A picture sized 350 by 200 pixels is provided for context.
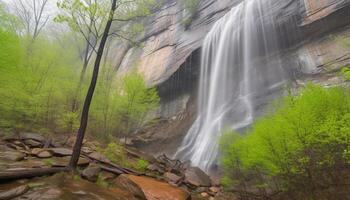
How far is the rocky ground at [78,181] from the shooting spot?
16.8 ft

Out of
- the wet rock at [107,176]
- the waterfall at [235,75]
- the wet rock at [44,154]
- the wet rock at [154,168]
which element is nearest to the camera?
A: the wet rock at [107,176]

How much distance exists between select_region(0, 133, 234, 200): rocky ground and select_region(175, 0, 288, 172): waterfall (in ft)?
15.9

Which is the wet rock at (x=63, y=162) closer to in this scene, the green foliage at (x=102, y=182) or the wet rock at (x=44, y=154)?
the wet rock at (x=44, y=154)

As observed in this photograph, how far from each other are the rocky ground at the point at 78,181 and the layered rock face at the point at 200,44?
998 centimetres

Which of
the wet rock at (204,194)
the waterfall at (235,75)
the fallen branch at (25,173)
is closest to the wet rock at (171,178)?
the wet rock at (204,194)

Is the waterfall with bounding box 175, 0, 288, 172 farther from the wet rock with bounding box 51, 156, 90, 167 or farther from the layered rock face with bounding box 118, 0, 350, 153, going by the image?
the wet rock with bounding box 51, 156, 90, 167

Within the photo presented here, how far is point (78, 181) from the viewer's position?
21.2 ft

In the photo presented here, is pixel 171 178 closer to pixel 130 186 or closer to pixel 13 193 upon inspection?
pixel 130 186

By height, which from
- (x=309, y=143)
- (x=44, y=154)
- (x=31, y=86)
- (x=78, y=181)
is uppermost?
(x=31, y=86)

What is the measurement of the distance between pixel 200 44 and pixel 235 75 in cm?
486

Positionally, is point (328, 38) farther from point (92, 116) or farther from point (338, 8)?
point (92, 116)

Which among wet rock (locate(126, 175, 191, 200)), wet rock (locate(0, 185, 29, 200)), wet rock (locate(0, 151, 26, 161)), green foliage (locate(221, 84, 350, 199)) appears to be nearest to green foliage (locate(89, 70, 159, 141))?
wet rock (locate(0, 151, 26, 161))

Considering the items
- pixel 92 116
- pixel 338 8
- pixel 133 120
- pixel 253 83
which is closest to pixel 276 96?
pixel 253 83

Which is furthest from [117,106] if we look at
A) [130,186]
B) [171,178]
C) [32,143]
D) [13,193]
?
[13,193]
